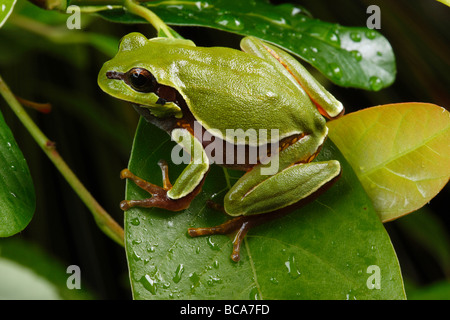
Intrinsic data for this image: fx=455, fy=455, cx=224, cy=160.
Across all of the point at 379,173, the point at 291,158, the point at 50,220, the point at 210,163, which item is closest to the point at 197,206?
the point at 210,163

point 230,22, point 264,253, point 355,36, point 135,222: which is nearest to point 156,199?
point 135,222

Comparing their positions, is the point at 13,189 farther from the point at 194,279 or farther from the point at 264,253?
the point at 264,253

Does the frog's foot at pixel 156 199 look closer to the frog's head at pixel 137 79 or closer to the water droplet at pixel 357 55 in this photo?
the frog's head at pixel 137 79

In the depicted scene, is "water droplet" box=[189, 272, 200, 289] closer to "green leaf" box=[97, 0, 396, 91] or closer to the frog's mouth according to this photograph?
the frog's mouth

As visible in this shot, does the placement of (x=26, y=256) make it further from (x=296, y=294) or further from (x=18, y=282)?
(x=296, y=294)

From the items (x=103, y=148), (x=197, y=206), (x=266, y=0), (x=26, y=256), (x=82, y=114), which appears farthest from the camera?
(x=103, y=148)

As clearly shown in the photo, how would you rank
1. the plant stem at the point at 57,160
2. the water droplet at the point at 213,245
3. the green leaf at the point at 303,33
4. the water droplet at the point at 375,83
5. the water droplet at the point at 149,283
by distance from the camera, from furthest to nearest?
the water droplet at the point at 375,83
the green leaf at the point at 303,33
the plant stem at the point at 57,160
the water droplet at the point at 213,245
the water droplet at the point at 149,283

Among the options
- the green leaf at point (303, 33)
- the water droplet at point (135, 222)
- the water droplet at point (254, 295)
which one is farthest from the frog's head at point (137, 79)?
the water droplet at point (254, 295)
